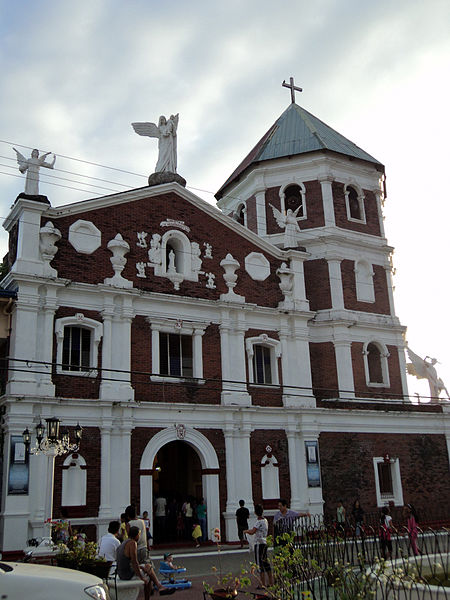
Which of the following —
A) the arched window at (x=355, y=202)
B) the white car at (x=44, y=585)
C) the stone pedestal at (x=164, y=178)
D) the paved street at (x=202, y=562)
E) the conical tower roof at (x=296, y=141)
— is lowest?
the paved street at (x=202, y=562)

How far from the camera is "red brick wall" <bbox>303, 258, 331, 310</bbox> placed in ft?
96.1

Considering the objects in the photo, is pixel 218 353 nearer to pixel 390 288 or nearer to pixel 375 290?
pixel 375 290

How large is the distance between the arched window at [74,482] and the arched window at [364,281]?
1535cm

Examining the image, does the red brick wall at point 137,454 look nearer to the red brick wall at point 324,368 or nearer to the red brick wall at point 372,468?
the red brick wall at point 372,468

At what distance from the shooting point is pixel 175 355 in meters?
24.2

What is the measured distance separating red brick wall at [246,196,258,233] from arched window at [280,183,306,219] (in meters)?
1.57

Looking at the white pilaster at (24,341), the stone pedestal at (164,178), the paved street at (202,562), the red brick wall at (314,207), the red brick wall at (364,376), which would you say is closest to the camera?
the paved street at (202,562)

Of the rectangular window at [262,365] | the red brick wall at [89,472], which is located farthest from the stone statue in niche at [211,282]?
the red brick wall at [89,472]

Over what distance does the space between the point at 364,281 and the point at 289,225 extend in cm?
499

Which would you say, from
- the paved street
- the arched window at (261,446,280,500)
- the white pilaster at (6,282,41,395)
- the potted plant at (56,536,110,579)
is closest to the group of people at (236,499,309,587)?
the paved street

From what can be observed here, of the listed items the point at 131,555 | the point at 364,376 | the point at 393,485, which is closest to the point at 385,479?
the point at 393,485

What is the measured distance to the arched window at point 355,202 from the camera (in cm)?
3177

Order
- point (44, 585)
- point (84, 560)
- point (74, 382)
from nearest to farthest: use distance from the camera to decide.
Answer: point (44, 585) → point (84, 560) → point (74, 382)

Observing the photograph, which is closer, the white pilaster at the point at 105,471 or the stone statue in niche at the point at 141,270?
the white pilaster at the point at 105,471
